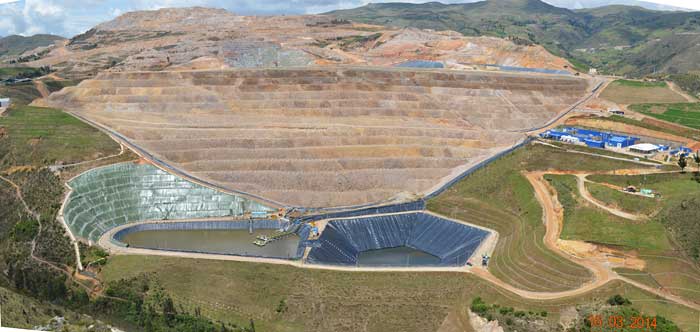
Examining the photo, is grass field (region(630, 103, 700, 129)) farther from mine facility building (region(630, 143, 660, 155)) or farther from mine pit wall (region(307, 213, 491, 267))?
mine pit wall (region(307, 213, 491, 267))

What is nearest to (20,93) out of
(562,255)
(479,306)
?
(479,306)

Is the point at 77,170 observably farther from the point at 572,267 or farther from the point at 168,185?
the point at 572,267

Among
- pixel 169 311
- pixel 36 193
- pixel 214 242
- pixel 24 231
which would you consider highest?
pixel 36 193

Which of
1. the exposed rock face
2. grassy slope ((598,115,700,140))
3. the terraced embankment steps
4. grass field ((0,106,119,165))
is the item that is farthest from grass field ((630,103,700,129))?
grass field ((0,106,119,165))

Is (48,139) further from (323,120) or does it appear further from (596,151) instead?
(596,151)

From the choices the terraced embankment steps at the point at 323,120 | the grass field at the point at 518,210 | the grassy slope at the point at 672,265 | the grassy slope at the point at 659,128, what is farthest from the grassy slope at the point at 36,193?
the grassy slope at the point at 659,128
